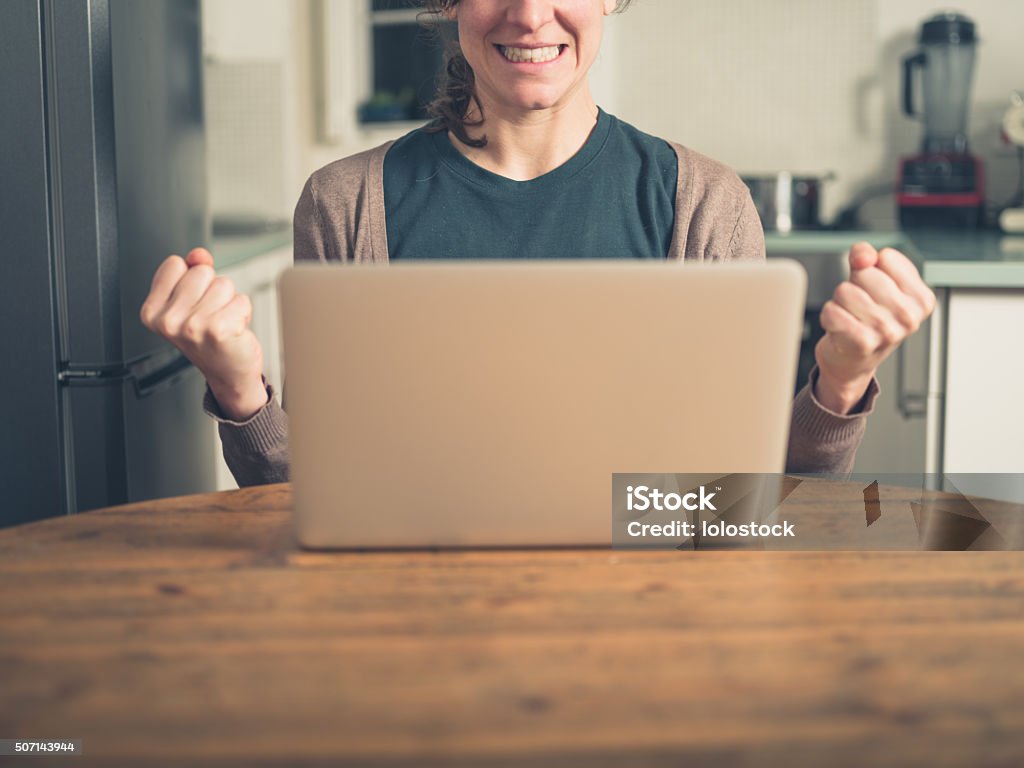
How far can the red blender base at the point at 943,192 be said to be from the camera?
2855 mm

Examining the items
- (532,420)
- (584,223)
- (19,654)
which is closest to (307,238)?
(584,223)

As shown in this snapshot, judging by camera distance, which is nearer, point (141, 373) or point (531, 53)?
point (531, 53)

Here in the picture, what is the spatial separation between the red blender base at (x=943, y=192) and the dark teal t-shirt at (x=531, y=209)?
157 centimetres

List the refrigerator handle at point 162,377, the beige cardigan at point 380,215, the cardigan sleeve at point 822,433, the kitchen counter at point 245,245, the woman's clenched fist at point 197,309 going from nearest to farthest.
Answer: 1. the woman's clenched fist at point 197,309
2. the cardigan sleeve at point 822,433
3. the beige cardigan at point 380,215
4. the refrigerator handle at point 162,377
5. the kitchen counter at point 245,245

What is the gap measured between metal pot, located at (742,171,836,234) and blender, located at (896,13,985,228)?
229 mm

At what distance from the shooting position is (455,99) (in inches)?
62.1

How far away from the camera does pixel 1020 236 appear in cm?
264

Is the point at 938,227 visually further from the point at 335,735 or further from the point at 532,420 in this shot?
the point at 335,735

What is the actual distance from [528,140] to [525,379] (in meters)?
0.76

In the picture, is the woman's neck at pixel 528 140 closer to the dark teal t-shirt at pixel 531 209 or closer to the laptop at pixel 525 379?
the dark teal t-shirt at pixel 531 209

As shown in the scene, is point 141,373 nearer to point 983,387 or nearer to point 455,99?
→ point 455,99

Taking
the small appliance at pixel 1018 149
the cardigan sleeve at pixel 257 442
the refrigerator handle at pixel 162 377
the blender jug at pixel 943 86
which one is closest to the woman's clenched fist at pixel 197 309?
the cardigan sleeve at pixel 257 442

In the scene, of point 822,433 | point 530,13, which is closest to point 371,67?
point 530,13

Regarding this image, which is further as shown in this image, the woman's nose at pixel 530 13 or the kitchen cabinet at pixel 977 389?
the kitchen cabinet at pixel 977 389
